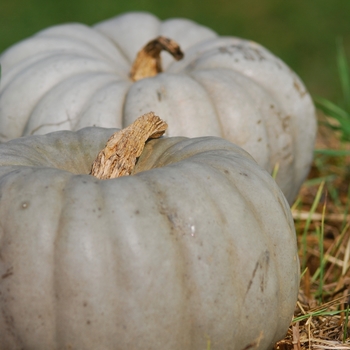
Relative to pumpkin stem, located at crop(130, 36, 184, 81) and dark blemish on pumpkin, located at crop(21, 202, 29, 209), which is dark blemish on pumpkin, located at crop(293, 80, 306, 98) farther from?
dark blemish on pumpkin, located at crop(21, 202, 29, 209)

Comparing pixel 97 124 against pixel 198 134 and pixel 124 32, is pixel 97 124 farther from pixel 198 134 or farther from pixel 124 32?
pixel 124 32

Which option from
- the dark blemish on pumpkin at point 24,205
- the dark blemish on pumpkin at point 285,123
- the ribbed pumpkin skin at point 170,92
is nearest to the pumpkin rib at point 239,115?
the ribbed pumpkin skin at point 170,92

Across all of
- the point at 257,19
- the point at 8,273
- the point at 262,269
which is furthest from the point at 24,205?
the point at 257,19

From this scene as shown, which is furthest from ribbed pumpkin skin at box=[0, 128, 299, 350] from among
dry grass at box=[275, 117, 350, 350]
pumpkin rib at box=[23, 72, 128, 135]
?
pumpkin rib at box=[23, 72, 128, 135]

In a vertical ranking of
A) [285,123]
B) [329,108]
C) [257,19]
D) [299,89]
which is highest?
[299,89]

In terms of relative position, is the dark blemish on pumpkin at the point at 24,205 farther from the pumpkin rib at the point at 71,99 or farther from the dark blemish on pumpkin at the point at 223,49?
the dark blemish on pumpkin at the point at 223,49

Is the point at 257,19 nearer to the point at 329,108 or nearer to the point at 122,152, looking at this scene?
the point at 329,108

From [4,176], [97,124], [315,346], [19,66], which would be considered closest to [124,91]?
[97,124]
